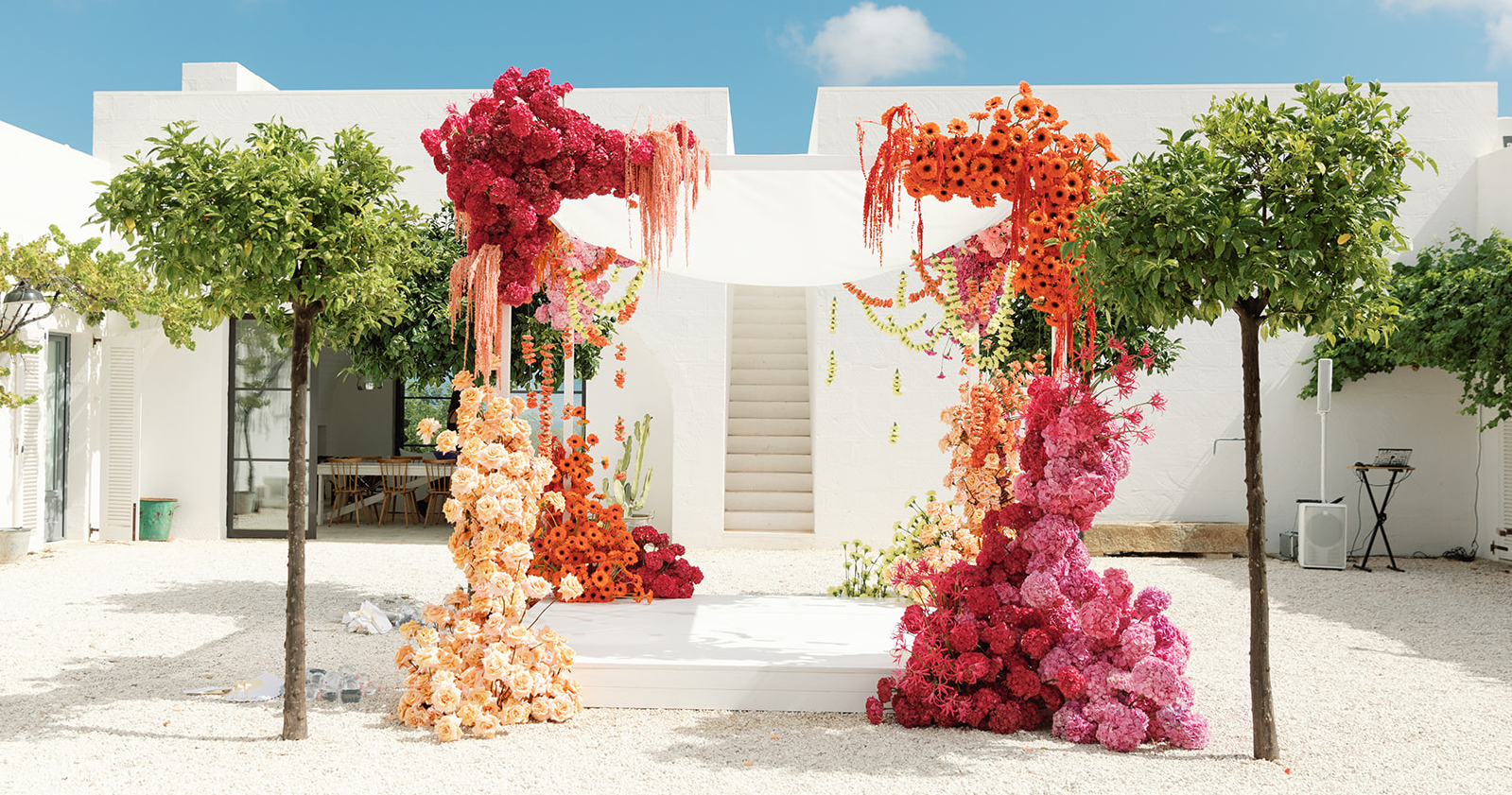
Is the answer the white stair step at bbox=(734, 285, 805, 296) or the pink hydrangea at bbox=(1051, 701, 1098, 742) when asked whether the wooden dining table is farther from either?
the pink hydrangea at bbox=(1051, 701, 1098, 742)

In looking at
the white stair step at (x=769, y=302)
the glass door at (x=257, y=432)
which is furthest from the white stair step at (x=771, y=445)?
the glass door at (x=257, y=432)

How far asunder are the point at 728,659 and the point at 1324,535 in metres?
6.07

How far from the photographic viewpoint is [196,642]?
4945 mm

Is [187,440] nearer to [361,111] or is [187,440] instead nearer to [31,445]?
[31,445]

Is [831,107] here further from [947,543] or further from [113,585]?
[113,585]

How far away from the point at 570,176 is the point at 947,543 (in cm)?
251

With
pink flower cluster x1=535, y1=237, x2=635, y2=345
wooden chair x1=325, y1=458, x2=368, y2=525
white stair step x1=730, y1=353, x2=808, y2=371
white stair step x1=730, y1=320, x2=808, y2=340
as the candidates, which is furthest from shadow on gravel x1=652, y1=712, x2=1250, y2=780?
wooden chair x1=325, y1=458, x2=368, y2=525

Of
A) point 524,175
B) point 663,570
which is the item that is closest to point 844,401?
point 663,570

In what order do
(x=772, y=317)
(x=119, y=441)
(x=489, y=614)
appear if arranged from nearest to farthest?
1. (x=489, y=614)
2. (x=119, y=441)
3. (x=772, y=317)

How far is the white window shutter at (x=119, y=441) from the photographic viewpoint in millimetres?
8648

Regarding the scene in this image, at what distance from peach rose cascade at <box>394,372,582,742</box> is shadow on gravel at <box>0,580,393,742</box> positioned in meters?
0.47

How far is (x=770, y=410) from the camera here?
31.5 ft

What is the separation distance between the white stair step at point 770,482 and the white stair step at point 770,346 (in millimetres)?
1649

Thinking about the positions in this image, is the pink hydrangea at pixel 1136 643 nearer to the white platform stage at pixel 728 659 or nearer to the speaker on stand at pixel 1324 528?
the white platform stage at pixel 728 659
